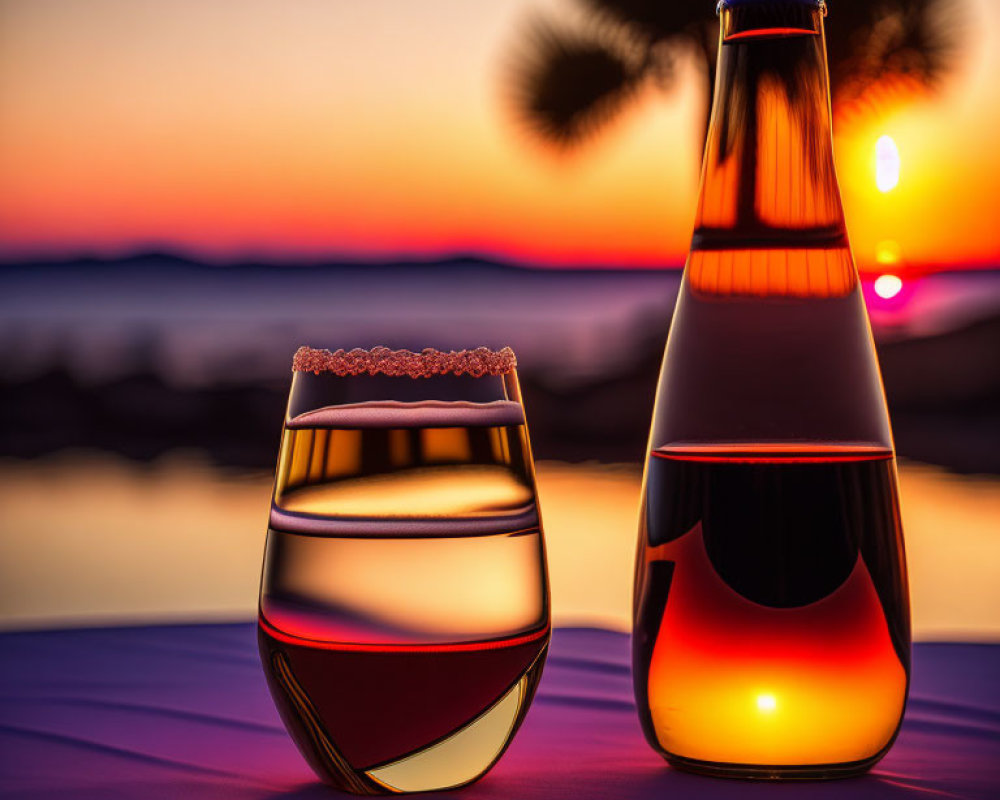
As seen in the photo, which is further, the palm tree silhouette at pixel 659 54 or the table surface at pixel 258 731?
the palm tree silhouette at pixel 659 54

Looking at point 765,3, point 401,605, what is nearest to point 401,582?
point 401,605

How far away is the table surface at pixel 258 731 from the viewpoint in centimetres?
68

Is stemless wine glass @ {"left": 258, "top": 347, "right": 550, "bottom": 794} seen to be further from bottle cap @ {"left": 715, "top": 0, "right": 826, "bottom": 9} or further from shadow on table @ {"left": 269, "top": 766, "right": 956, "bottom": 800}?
bottle cap @ {"left": 715, "top": 0, "right": 826, "bottom": 9}

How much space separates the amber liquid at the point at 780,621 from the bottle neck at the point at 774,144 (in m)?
0.12

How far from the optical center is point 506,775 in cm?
71

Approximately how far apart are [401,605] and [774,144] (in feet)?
1.10

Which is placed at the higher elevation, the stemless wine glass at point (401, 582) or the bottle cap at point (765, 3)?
the bottle cap at point (765, 3)

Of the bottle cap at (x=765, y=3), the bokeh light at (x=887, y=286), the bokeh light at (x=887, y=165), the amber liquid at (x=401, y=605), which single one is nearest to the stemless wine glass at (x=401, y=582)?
the amber liquid at (x=401, y=605)

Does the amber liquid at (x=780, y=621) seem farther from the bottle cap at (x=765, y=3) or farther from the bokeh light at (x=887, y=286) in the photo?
the bokeh light at (x=887, y=286)

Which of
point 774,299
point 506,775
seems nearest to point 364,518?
point 506,775

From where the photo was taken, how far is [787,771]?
69cm

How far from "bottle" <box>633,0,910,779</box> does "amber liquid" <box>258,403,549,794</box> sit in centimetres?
9

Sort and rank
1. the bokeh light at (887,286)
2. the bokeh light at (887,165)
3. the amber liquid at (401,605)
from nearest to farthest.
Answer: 1. the amber liquid at (401,605)
2. the bokeh light at (887,165)
3. the bokeh light at (887,286)

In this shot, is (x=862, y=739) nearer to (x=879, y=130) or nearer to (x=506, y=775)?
(x=506, y=775)
